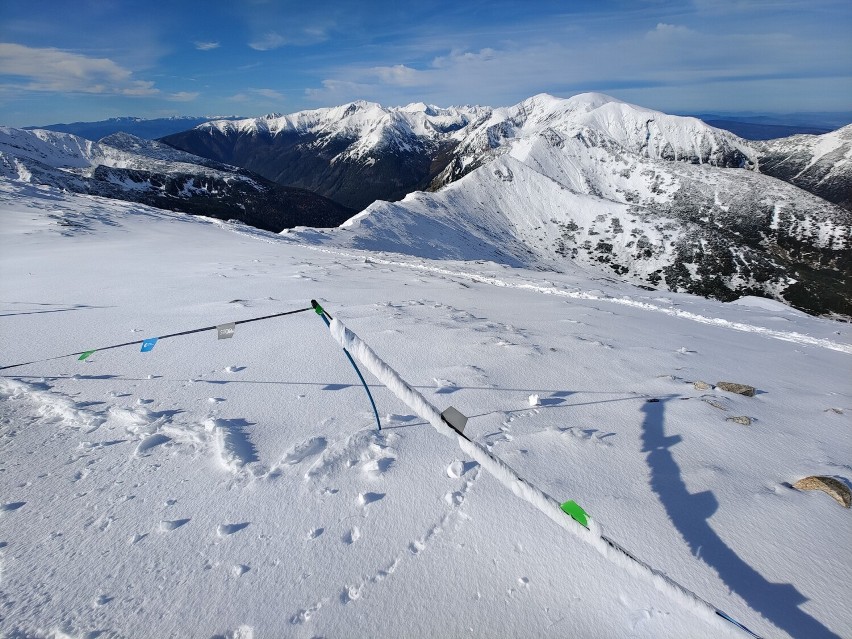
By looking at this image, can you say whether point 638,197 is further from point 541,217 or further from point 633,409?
point 633,409

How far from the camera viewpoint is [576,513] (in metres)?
3.37

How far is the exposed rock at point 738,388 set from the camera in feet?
27.4

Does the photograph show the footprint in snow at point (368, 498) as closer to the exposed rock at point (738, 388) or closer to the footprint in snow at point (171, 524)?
the footprint in snow at point (171, 524)

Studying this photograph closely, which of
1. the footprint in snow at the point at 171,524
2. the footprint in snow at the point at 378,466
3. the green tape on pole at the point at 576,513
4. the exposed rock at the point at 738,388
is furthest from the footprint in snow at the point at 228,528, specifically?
the exposed rock at the point at 738,388

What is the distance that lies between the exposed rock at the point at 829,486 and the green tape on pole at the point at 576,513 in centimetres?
397

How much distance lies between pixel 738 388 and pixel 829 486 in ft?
12.5

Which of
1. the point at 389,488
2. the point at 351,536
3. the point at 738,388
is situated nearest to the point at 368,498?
the point at 389,488

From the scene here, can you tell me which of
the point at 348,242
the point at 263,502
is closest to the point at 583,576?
the point at 263,502

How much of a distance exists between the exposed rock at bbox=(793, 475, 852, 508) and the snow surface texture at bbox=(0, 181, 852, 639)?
0.23 meters

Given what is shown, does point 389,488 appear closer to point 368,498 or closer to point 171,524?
point 368,498

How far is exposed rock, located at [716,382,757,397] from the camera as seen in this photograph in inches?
328

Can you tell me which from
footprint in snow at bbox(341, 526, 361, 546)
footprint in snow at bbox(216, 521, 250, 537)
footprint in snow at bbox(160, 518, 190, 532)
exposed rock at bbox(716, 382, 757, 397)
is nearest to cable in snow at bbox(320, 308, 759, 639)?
footprint in snow at bbox(341, 526, 361, 546)

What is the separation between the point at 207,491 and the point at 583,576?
4070 millimetres

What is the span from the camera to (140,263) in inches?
757
